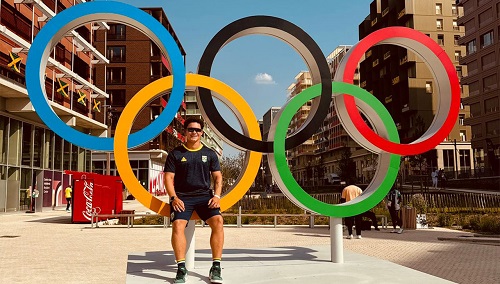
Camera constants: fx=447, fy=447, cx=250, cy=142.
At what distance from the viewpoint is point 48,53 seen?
Answer: 6809 millimetres

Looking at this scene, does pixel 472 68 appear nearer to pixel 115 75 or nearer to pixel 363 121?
pixel 115 75

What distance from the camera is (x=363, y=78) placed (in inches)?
2963

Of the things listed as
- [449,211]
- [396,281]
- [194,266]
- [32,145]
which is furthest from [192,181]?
[32,145]

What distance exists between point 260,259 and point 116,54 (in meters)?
50.3

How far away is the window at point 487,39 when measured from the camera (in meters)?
51.9

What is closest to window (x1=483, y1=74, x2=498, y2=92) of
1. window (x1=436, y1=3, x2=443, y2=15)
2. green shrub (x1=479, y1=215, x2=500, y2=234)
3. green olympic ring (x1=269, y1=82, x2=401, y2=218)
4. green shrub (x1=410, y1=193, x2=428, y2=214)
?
window (x1=436, y1=3, x2=443, y2=15)

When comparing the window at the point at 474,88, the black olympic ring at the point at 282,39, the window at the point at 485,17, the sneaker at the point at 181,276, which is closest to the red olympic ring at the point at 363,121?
the black olympic ring at the point at 282,39

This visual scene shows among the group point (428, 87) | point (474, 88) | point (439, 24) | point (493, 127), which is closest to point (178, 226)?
point (493, 127)

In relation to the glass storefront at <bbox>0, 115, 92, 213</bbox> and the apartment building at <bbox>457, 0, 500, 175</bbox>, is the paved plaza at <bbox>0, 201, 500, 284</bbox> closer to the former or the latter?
the glass storefront at <bbox>0, 115, 92, 213</bbox>

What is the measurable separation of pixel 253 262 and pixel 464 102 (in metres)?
56.9

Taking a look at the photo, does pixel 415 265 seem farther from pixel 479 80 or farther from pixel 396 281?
pixel 479 80

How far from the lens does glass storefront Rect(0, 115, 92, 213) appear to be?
83.6 ft

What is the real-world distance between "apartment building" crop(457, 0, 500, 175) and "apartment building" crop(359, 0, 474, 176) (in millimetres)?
3816

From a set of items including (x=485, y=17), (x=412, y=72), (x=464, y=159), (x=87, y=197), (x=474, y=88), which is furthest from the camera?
(x=412, y=72)
